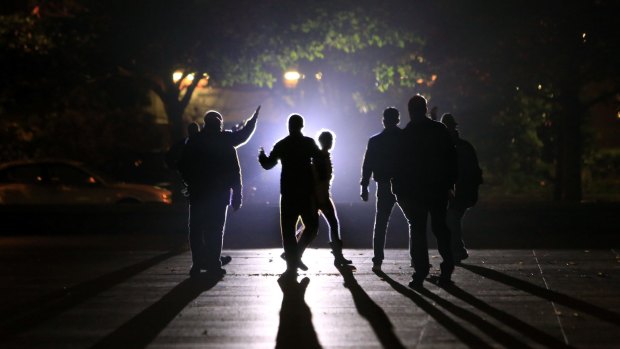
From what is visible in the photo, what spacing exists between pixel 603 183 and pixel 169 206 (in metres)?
22.3

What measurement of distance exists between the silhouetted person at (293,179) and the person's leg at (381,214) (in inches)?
31.9

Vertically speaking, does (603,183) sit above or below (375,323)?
above

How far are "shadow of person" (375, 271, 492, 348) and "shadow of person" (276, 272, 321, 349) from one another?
3.09 feet

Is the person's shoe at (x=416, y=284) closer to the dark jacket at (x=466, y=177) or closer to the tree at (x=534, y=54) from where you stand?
the dark jacket at (x=466, y=177)

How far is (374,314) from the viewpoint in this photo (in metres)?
9.55

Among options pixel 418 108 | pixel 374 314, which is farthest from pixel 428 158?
pixel 374 314

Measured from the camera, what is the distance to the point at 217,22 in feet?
86.9

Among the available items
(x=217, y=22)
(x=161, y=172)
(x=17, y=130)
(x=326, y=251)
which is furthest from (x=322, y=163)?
(x=17, y=130)

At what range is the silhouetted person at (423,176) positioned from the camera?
1104 cm

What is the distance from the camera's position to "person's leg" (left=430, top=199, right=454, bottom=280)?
11.1 meters

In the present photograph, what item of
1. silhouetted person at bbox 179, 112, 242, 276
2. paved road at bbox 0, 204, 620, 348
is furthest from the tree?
silhouetted person at bbox 179, 112, 242, 276

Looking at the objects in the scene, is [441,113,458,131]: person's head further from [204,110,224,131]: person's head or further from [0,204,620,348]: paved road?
[204,110,224,131]: person's head

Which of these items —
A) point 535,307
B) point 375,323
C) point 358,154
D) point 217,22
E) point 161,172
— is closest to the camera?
point 375,323

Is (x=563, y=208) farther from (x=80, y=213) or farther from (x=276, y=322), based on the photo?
(x=276, y=322)
